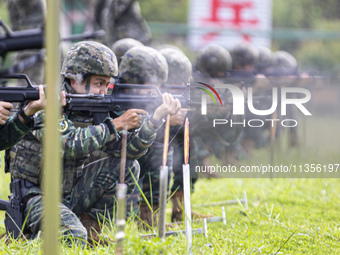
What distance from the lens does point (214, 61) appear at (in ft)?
24.0

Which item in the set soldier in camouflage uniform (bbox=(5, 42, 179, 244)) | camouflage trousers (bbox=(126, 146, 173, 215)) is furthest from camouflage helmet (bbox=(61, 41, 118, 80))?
camouflage trousers (bbox=(126, 146, 173, 215))

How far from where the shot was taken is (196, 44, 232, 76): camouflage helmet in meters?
7.28

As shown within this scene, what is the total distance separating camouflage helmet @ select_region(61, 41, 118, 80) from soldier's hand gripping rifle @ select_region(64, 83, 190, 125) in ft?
0.49

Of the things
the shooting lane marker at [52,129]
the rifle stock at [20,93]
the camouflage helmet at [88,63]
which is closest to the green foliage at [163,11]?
the camouflage helmet at [88,63]

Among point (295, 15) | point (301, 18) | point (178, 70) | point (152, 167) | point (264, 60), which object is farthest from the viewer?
point (301, 18)

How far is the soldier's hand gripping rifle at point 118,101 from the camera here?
145 inches

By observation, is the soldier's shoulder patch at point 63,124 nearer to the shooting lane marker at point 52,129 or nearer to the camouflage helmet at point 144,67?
the camouflage helmet at point 144,67

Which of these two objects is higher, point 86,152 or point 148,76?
point 148,76

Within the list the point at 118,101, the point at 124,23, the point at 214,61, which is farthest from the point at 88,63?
the point at 124,23

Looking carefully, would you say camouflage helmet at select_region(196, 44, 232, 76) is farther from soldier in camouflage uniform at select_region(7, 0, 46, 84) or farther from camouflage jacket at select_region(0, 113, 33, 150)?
camouflage jacket at select_region(0, 113, 33, 150)

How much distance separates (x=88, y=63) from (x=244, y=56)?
4775 millimetres

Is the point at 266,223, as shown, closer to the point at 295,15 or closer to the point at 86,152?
the point at 86,152

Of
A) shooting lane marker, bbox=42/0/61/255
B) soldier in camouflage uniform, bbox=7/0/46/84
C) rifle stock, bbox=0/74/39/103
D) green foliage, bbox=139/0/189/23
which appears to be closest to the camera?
shooting lane marker, bbox=42/0/61/255

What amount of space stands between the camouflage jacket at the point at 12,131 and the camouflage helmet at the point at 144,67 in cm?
122
